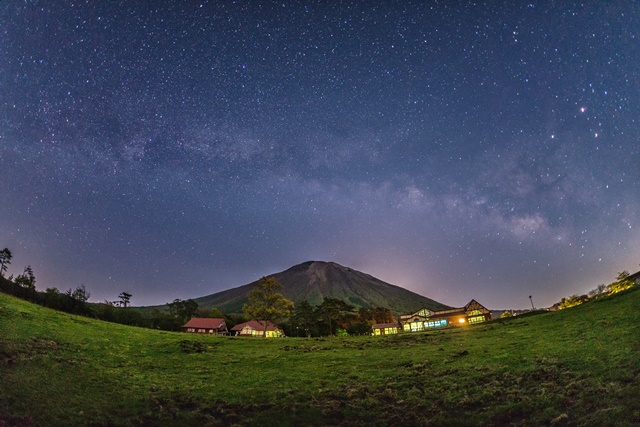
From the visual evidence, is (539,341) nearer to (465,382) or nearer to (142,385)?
(465,382)

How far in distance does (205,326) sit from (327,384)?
3555 inches

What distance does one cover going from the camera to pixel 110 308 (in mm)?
78812

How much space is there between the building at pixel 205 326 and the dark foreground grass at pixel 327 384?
71628 mm

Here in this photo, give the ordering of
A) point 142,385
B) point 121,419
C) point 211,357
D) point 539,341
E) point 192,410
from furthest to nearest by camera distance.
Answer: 1. point 211,357
2. point 539,341
3. point 142,385
4. point 192,410
5. point 121,419

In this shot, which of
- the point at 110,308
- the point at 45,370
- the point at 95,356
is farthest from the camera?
the point at 110,308

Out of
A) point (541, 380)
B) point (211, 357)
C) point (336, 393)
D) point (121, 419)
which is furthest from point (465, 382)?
point (211, 357)

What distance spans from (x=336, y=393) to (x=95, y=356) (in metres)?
21.6

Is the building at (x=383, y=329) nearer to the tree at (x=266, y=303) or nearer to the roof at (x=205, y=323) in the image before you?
the tree at (x=266, y=303)

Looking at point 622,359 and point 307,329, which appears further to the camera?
point 307,329

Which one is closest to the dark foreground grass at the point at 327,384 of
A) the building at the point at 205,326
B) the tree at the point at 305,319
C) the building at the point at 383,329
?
the tree at the point at 305,319

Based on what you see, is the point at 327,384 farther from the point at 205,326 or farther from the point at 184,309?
the point at 184,309

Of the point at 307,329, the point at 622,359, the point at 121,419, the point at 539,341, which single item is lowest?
the point at 121,419

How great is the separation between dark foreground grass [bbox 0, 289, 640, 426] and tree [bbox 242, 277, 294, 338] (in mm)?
41417

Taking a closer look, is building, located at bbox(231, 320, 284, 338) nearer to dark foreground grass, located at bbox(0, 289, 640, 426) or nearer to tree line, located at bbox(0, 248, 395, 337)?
tree line, located at bbox(0, 248, 395, 337)
